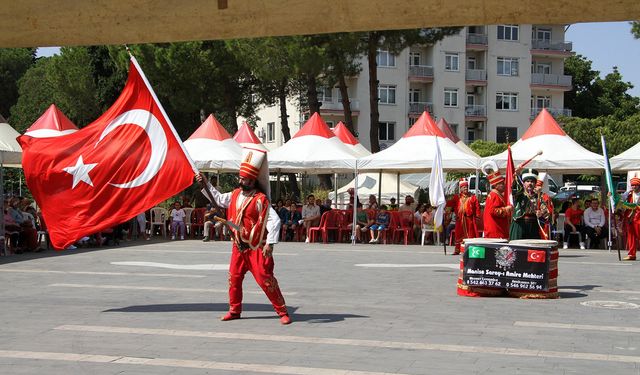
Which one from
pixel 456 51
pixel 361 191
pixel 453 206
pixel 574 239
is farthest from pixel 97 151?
pixel 456 51

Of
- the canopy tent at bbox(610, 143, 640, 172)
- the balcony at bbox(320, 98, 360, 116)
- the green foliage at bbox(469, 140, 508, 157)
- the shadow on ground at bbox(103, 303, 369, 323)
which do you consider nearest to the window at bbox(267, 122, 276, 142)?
the balcony at bbox(320, 98, 360, 116)

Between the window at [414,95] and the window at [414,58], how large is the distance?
201 cm

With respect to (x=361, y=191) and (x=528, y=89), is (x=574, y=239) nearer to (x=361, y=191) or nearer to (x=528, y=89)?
(x=361, y=191)

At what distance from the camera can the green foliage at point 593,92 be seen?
7600 centimetres

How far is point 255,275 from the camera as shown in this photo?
9.96 meters

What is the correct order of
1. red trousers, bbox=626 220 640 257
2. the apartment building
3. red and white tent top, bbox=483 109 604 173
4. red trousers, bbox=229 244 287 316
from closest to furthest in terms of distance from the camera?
red trousers, bbox=229 244 287 316, red trousers, bbox=626 220 640 257, red and white tent top, bbox=483 109 604 173, the apartment building

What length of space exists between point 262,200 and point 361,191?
27.0 meters

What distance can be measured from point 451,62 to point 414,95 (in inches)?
147

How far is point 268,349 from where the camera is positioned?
841cm

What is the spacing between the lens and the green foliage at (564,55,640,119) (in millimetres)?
76000

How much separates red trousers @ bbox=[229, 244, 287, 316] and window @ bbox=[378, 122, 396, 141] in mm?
55046

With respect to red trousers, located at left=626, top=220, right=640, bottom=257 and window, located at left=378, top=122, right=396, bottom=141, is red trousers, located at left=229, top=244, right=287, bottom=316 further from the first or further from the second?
window, located at left=378, top=122, right=396, bottom=141

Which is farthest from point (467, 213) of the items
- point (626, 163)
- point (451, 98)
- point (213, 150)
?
point (451, 98)

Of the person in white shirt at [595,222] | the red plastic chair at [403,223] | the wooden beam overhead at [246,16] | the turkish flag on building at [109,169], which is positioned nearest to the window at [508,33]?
the red plastic chair at [403,223]
